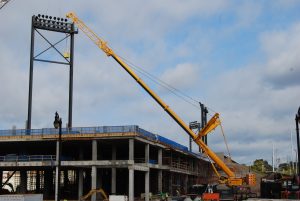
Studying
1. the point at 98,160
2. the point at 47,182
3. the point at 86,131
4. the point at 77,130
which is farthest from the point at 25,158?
the point at 47,182

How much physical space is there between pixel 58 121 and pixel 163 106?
53331 mm

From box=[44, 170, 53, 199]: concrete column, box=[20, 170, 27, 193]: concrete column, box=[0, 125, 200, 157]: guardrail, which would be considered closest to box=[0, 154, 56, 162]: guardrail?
box=[0, 125, 200, 157]: guardrail

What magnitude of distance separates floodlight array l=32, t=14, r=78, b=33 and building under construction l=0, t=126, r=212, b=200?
2409 cm

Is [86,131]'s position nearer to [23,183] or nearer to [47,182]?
[23,183]

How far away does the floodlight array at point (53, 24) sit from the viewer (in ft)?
311

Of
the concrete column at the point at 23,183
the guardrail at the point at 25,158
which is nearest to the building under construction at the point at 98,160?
the guardrail at the point at 25,158

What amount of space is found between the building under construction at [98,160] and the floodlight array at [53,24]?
79.0 feet

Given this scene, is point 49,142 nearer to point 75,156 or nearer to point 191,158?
point 75,156

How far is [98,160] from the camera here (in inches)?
3088

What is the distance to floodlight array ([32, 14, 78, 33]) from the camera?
3736 inches

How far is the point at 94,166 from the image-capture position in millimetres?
72188

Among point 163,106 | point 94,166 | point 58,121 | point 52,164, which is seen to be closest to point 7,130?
point 52,164

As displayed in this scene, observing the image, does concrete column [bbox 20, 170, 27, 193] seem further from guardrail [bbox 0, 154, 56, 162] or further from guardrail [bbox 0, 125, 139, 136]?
guardrail [bbox 0, 125, 139, 136]

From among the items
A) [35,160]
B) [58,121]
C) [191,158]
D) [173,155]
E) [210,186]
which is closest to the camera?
[58,121]
